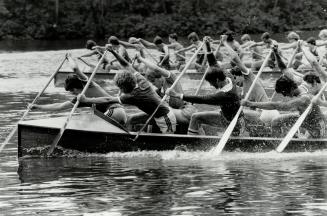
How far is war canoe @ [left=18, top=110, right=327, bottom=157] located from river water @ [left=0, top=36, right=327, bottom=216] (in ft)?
0.42

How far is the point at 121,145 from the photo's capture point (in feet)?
46.2

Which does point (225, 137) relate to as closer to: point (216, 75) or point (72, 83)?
point (216, 75)

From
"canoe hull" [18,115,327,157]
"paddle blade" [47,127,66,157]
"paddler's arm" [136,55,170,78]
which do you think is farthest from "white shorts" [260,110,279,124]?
"paddle blade" [47,127,66,157]

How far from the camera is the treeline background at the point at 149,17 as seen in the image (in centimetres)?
6475

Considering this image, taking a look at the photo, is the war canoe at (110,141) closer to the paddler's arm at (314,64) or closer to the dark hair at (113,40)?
the paddler's arm at (314,64)

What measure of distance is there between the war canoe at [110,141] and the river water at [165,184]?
0.42ft

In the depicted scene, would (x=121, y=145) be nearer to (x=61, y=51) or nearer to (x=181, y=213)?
(x=181, y=213)

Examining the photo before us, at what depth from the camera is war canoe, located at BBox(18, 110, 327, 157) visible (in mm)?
13711

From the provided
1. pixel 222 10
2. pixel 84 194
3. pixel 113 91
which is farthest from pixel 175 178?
pixel 222 10

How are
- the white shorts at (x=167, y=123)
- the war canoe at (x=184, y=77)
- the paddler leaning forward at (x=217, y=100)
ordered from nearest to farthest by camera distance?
the paddler leaning forward at (x=217, y=100)
the white shorts at (x=167, y=123)
the war canoe at (x=184, y=77)

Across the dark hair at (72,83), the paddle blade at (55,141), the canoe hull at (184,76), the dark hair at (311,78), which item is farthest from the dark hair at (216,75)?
the canoe hull at (184,76)

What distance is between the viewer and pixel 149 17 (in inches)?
2670

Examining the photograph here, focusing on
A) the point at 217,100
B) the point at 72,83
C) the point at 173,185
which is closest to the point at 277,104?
the point at 217,100

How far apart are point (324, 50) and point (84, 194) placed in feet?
49.1
